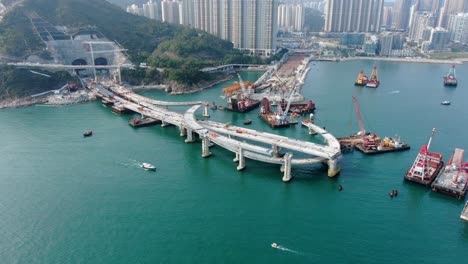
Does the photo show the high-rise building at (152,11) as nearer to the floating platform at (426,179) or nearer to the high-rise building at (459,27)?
the high-rise building at (459,27)

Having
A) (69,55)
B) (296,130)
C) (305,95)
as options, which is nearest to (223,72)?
(305,95)

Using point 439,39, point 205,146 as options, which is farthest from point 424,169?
point 439,39

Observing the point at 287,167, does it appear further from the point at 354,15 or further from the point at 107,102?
the point at 354,15

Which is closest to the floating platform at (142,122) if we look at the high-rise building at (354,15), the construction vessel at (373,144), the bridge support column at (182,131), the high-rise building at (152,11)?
the bridge support column at (182,131)

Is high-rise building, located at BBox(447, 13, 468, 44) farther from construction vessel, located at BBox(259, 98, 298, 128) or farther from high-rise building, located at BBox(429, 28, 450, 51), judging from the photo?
construction vessel, located at BBox(259, 98, 298, 128)

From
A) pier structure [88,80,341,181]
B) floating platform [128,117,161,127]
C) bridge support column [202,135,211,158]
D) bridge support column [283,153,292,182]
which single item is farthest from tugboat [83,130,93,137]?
bridge support column [283,153,292,182]
